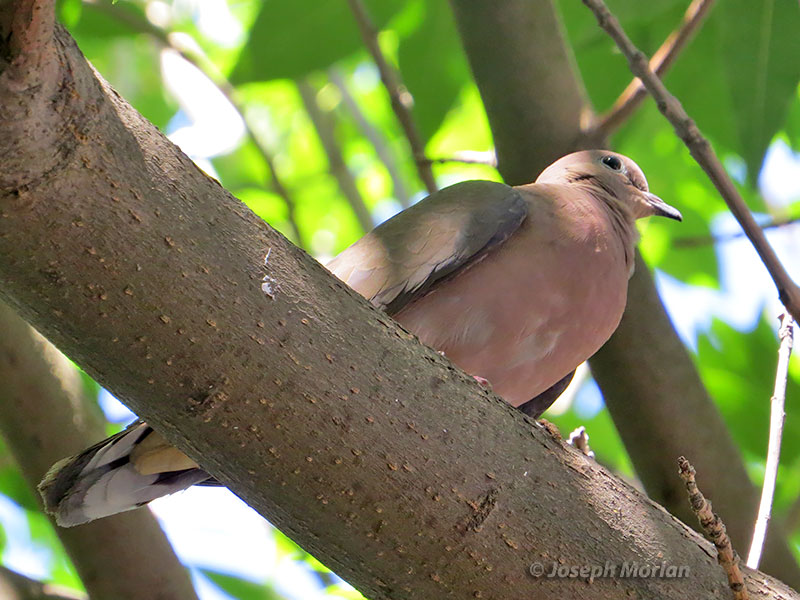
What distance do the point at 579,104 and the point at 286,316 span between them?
1919 millimetres

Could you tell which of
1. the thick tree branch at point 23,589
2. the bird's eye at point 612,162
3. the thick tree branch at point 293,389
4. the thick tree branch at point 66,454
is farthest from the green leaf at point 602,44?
the thick tree branch at point 23,589

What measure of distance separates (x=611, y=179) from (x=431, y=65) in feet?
2.72

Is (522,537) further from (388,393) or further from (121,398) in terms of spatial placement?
(121,398)

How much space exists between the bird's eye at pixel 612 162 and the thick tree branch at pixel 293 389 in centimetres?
185

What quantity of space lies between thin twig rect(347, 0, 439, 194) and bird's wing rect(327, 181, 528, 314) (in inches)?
16.1

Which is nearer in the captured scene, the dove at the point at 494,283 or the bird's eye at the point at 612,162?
the dove at the point at 494,283

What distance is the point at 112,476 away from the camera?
2.49m

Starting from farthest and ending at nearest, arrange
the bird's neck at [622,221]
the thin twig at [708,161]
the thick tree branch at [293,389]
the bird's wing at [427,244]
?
1. the bird's neck at [622,221]
2. the bird's wing at [427,244]
3. the thin twig at [708,161]
4. the thick tree branch at [293,389]

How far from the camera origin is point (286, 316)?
5.41ft

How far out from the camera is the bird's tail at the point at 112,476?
7.88 feet

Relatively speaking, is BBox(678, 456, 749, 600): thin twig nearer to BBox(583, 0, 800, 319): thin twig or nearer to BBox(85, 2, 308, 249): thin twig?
BBox(583, 0, 800, 319): thin twig

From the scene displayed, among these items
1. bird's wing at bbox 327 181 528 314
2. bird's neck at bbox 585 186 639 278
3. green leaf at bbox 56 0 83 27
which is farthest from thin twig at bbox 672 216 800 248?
green leaf at bbox 56 0 83 27

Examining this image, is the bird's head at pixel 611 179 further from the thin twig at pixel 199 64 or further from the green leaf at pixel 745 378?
Result: the thin twig at pixel 199 64

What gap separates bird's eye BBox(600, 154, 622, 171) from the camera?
3582mm
